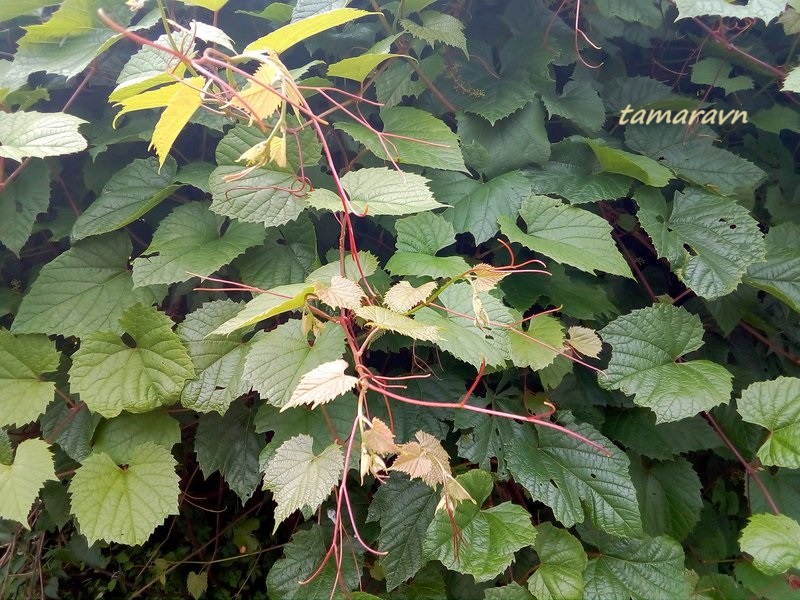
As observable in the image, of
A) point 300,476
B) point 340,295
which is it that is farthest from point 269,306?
point 300,476

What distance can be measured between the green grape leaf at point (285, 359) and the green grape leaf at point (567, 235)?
0.34 meters

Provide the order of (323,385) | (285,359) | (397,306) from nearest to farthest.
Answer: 1. (323,385)
2. (397,306)
3. (285,359)

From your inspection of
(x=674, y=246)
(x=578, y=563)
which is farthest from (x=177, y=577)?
(x=674, y=246)

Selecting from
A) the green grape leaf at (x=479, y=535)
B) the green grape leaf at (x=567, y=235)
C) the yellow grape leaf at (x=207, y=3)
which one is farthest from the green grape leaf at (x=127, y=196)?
the green grape leaf at (x=479, y=535)

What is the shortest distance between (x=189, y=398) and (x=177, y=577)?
2.21 feet

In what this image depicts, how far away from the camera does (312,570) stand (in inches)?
36.1

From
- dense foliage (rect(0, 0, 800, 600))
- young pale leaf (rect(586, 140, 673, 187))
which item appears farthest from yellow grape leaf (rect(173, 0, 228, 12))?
young pale leaf (rect(586, 140, 673, 187))

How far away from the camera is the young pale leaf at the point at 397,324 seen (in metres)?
0.54

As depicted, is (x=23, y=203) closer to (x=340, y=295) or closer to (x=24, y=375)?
(x=24, y=375)

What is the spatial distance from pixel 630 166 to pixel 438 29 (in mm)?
432

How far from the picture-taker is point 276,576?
0.91 m

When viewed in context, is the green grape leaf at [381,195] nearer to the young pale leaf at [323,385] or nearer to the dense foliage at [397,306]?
the dense foliage at [397,306]

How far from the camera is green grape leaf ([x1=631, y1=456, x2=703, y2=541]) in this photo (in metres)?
0.99

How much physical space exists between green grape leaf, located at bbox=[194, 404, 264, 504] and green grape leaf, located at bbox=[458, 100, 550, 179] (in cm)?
66
